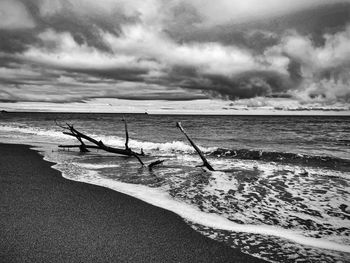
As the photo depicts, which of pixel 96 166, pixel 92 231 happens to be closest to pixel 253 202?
pixel 92 231

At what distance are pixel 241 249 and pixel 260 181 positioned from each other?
5323mm

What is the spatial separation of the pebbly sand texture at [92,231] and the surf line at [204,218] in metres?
0.39

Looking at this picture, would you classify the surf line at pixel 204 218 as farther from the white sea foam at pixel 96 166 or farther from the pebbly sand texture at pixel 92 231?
the white sea foam at pixel 96 166

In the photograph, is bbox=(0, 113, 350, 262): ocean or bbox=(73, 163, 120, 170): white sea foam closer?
bbox=(0, 113, 350, 262): ocean

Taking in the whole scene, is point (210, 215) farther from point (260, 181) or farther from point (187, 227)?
point (260, 181)

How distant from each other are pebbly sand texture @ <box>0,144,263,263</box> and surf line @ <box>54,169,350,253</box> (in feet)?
1.28

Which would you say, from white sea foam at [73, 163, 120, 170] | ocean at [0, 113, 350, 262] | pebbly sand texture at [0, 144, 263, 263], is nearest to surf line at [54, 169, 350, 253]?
ocean at [0, 113, 350, 262]

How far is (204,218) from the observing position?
557 cm

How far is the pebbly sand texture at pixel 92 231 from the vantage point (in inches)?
146

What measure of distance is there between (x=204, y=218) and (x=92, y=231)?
228 cm

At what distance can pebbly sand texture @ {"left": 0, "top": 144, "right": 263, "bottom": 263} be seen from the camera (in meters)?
3.72

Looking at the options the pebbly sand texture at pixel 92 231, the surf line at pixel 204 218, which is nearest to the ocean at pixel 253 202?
the surf line at pixel 204 218

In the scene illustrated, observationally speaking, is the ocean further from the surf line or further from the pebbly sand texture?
the pebbly sand texture

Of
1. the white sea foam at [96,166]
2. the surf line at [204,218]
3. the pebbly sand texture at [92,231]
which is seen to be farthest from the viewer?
the white sea foam at [96,166]
